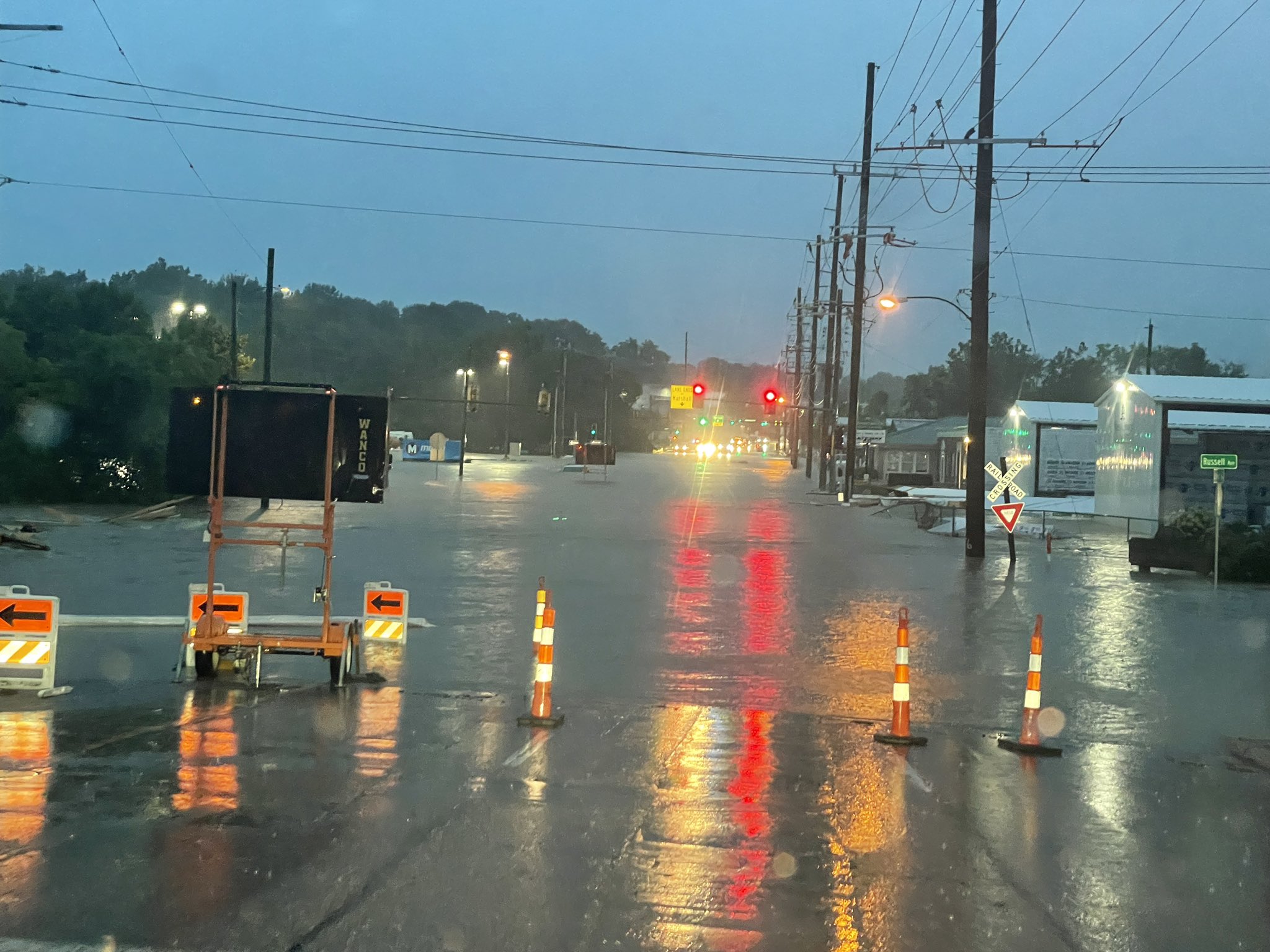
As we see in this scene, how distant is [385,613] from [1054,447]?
44.2m

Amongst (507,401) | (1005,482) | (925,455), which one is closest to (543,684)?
(1005,482)

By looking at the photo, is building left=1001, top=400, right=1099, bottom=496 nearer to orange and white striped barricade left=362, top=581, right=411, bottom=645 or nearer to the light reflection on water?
orange and white striped barricade left=362, top=581, right=411, bottom=645

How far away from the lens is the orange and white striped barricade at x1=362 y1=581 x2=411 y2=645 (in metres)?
13.8

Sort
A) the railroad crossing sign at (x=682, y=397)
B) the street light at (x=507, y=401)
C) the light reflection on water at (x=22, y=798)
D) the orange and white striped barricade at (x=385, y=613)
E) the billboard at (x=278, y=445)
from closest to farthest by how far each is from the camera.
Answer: the light reflection on water at (x=22, y=798) < the billboard at (x=278, y=445) < the orange and white striped barricade at (x=385, y=613) < the railroad crossing sign at (x=682, y=397) < the street light at (x=507, y=401)

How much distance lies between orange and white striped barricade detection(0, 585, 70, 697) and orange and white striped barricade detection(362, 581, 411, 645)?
3488 millimetres

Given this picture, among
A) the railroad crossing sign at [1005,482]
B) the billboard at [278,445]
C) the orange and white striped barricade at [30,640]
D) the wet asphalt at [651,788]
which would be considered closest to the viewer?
the wet asphalt at [651,788]

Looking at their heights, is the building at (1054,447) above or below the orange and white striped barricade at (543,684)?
above

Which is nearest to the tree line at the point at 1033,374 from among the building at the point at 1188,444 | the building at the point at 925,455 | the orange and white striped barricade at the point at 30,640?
the building at the point at 925,455

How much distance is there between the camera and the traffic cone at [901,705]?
9625 mm

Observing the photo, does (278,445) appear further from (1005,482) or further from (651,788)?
(1005,482)

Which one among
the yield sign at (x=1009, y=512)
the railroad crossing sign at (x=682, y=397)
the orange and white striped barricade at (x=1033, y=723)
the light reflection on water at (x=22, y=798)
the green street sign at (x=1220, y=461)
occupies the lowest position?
the light reflection on water at (x=22, y=798)

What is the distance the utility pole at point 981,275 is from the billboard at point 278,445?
16.9 metres

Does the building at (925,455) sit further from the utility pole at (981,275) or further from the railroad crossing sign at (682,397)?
the utility pole at (981,275)

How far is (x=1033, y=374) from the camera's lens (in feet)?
520
